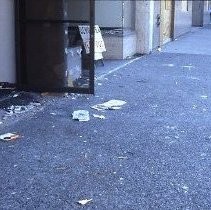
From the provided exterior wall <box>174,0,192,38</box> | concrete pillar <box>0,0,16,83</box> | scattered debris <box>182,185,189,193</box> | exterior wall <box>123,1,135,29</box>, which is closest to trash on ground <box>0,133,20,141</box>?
scattered debris <box>182,185,189,193</box>

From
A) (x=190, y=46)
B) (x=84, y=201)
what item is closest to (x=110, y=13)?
(x=190, y=46)

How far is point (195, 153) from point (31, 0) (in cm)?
433

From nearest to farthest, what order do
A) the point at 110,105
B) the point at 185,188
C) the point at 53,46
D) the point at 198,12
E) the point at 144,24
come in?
the point at 185,188 < the point at 110,105 < the point at 53,46 < the point at 144,24 < the point at 198,12

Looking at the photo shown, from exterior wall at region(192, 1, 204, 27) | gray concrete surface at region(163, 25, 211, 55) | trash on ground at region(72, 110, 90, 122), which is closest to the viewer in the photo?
trash on ground at region(72, 110, 90, 122)

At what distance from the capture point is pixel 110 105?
8078mm

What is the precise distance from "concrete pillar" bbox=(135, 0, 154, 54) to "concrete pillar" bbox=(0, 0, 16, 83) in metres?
6.31

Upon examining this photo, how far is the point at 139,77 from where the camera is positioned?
11.0 metres

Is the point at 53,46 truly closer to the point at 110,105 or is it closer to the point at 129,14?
the point at 110,105

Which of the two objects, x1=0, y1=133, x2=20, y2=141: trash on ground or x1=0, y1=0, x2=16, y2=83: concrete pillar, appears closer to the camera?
x1=0, y1=133, x2=20, y2=141: trash on ground

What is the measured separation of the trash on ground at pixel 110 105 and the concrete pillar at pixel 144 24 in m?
6.65

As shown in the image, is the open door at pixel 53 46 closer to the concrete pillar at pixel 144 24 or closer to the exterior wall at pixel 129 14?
the exterior wall at pixel 129 14

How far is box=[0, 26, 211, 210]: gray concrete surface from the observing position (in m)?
4.44

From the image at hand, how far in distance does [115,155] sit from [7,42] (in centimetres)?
409

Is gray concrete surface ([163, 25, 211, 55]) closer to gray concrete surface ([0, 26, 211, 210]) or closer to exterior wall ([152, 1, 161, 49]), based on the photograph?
exterior wall ([152, 1, 161, 49])
